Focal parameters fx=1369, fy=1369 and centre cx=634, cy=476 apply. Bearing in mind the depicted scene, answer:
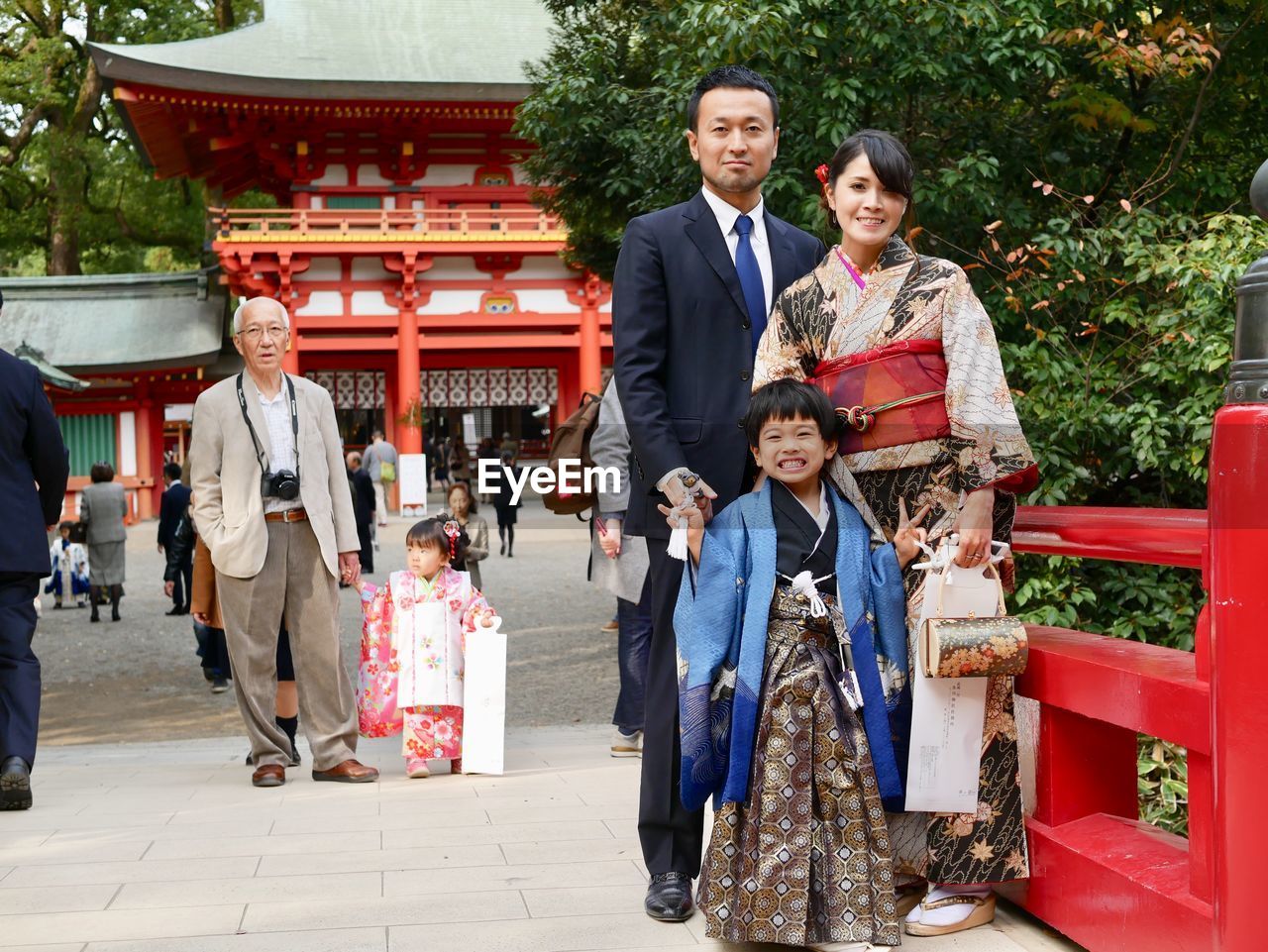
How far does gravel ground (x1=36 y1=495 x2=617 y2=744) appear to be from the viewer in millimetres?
7527

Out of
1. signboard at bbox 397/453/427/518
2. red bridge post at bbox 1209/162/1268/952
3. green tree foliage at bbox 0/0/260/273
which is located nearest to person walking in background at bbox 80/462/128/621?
signboard at bbox 397/453/427/518

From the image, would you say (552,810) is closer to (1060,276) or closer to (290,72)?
(1060,276)

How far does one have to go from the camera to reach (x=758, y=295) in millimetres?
3258

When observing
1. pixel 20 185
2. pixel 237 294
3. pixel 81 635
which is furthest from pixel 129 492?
pixel 81 635

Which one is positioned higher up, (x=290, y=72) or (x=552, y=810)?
(x=290, y=72)

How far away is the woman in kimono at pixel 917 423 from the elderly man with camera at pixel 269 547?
2539mm

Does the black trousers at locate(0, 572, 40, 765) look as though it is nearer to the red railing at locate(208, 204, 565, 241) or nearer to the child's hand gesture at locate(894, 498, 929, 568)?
the child's hand gesture at locate(894, 498, 929, 568)

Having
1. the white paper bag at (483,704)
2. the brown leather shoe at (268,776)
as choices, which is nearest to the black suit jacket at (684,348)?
the white paper bag at (483,704)

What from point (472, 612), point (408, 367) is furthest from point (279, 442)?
point (408, 367)

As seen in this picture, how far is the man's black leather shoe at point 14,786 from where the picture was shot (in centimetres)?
446

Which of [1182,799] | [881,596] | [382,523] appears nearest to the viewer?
[881,596]

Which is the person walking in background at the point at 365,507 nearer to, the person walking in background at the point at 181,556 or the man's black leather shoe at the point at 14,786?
the person walking in background at the point at 181,556

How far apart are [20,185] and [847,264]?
29.2m

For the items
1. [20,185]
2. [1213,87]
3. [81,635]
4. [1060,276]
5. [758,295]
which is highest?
[20,185]
